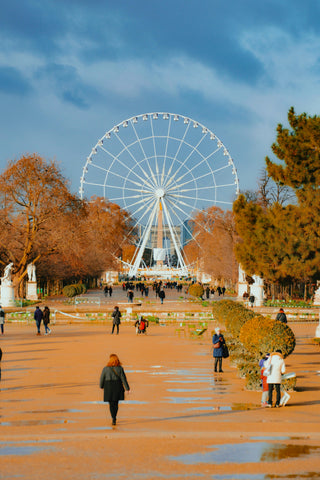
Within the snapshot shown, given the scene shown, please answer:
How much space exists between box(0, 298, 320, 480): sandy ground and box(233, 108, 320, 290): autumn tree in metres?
19.1

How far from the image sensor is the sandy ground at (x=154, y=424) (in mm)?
9562

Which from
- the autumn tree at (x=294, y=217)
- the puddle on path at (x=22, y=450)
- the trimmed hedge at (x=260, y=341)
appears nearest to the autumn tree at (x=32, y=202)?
the autumn tree at (x=294, y=217)

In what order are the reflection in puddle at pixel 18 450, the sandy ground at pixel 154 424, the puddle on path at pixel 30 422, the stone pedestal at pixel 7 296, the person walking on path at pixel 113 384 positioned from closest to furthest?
the sandy ground at pixel 154 424 < the reflection in puddle at pixel 18 450 < the person walking on path at pixel 113 384 < the puddle on path at pixel 30 422 < the stone pedestal at pixel 7 296

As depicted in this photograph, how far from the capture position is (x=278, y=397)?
50.6ft

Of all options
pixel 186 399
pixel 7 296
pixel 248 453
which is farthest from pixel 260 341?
pixel 7 296

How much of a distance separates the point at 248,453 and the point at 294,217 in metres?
35.5

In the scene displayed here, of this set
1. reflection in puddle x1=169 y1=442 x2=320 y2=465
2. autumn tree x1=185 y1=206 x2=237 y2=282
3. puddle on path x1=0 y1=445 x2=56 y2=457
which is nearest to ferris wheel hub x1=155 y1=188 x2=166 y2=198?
autumn tree x1=185 y1=206 x2=237 y2=282

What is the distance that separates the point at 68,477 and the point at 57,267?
227ft

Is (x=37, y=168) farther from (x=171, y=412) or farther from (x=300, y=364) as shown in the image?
(x=171, y=412)

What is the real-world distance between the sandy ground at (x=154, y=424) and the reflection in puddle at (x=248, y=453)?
0.04 ft

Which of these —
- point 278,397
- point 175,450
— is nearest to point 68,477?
point 175,450

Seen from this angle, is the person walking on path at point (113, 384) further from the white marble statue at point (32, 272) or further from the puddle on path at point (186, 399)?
the white marble statue at point (32, 272)

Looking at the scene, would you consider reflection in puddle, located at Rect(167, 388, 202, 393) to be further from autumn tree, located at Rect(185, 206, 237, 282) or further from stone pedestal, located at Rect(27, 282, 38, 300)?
autumn tree, located at Rect(185, 206, 237, 282)

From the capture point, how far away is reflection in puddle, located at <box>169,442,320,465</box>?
9.98 m
